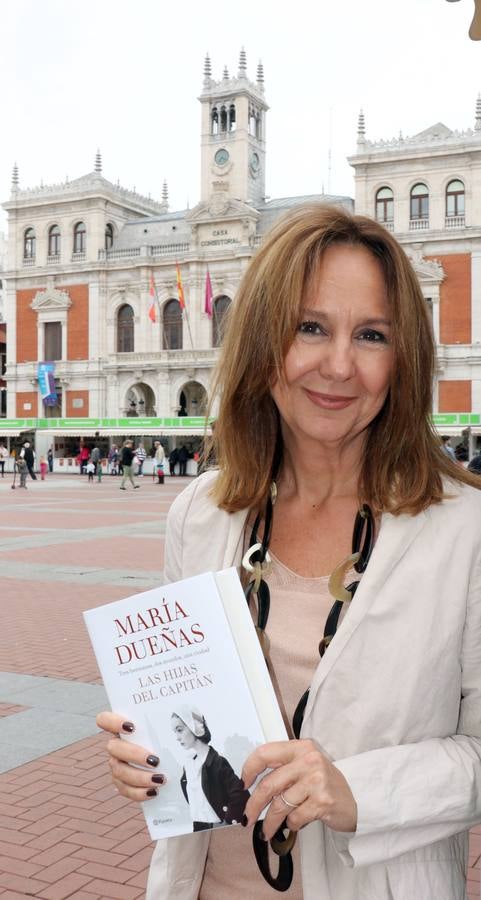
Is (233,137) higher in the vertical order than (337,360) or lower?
higher

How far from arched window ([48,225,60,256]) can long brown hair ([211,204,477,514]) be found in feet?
151

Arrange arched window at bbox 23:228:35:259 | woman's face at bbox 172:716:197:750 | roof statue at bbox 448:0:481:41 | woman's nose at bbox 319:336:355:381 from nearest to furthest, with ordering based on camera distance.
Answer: woman's face at bbox 172:716:197:750
woman's nose at bbox 319:336:355:381
roof statue at bbox 448:0:481:41
arched window at bbox 23:228:35:259

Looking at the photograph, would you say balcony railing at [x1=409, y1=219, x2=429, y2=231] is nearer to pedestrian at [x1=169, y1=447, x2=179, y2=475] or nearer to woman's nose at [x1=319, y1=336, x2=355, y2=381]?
pedestrian at [x1=169, y1=447, x2=179, y2=475]

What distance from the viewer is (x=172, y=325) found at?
141 feet

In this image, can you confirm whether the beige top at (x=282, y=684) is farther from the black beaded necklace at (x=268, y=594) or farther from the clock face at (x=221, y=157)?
the clock face at (x=221, y=157)

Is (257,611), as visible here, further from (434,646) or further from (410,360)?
(410,360)

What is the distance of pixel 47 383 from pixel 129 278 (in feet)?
21.5

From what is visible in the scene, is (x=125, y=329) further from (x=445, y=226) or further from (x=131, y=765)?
(x=131, y=765)

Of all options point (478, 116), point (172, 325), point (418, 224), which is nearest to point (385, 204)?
point (418, 224)

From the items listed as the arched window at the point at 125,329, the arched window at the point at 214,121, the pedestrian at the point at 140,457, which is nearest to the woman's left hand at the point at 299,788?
the pedestrian at the point at 140,457

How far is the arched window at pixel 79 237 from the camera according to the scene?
148ft

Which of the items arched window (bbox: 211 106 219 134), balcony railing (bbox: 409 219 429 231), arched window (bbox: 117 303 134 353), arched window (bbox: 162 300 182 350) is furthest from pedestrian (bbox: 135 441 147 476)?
arched window (bbox: 211 106 219 134)

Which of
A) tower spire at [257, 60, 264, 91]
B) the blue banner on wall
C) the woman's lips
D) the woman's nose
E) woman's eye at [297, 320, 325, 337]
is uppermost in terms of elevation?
tower spire at [257, 60, 264, 91]

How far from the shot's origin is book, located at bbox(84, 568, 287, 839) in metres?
1.43
